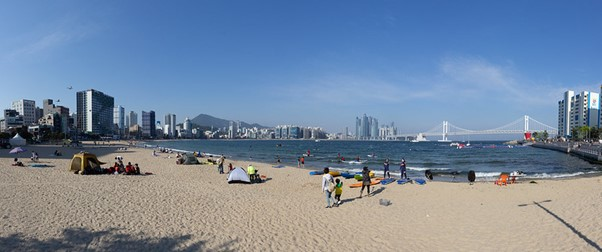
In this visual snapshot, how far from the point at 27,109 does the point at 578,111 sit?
274421 mm

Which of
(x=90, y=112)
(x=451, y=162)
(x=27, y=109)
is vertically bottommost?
(x=451, y=162)

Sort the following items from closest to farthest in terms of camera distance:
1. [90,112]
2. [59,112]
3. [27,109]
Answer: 1. [27,109]
2. [59,112]
3. [90,112]

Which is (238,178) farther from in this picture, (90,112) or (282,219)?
(90,112)

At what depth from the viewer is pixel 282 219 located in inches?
372

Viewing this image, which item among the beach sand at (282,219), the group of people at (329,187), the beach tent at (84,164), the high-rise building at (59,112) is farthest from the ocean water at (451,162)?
the high-rise building at (59,112)

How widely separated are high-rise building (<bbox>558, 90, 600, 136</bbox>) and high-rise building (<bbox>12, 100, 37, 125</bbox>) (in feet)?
843

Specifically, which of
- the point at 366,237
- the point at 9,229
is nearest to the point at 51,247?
the point at 9,229

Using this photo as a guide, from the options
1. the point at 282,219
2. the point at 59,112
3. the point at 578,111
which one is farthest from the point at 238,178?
the point at 59,112

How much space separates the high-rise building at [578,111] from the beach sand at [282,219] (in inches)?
6439

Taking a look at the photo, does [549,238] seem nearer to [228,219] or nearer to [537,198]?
[537,198]

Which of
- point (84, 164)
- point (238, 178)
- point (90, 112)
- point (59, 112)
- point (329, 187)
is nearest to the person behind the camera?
point (329, 187)

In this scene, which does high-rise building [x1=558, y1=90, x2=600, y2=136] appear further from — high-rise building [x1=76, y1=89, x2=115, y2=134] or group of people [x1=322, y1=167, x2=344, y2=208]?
high-rise building [x1=76, y1=89, x2=115, y2=134]

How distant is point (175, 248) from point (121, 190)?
312 inches

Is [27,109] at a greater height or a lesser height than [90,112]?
greater
